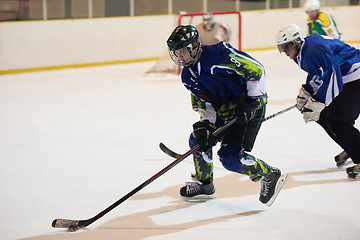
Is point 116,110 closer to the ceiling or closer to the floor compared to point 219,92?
closer to the floor

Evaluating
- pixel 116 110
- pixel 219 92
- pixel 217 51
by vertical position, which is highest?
pixel 217 51

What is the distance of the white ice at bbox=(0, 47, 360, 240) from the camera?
8.88 ft

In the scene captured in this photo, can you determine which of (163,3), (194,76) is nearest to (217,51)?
(194,76)

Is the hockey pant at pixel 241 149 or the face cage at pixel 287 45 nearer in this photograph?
the hockey pant at pixel 241 149

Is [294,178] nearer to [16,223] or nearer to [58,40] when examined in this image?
[16,223]

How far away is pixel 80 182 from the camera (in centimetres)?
343

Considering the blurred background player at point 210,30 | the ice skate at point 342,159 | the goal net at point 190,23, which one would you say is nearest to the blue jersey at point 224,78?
the ice skate at point 342,159

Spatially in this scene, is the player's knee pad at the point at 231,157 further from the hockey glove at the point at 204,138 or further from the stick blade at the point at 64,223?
the stick blade at the point at 64,223

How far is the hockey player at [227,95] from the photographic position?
2701 mm

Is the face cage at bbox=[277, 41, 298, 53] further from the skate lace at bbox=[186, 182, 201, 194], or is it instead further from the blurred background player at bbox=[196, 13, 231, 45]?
the blurred background player at bbox=[196, 13, 231, 45]

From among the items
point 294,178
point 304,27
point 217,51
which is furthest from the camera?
point 304,27

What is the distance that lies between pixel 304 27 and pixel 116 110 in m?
7.54

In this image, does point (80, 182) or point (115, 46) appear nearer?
point (80, 182)

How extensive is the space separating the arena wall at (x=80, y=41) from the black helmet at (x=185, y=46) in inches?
248
